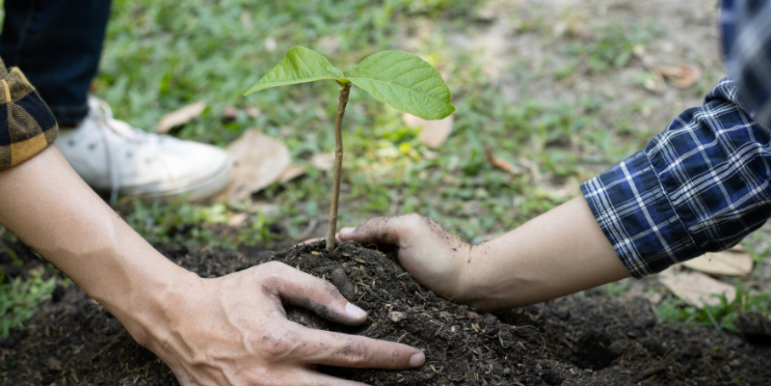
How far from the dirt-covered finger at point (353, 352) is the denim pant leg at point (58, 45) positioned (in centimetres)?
215

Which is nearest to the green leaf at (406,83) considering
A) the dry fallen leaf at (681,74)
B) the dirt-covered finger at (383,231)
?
the dirt-covered finger at (383,231)

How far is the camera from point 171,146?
3.05 metres

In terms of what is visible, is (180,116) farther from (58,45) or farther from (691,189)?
(691,189)

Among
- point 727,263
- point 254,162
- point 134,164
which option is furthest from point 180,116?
point 727,263

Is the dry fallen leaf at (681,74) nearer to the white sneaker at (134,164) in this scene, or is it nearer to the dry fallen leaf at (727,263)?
the dry fallen leaf at (727,263)

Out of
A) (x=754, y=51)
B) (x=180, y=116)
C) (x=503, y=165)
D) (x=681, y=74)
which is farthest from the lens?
(x=681, y=74)

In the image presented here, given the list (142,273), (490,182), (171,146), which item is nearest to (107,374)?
(142,273)

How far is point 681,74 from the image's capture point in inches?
144

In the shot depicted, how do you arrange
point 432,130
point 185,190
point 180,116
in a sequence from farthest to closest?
1. point 180,116
2. point 432,130
3. point 185,190

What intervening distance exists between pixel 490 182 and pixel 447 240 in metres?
1.29

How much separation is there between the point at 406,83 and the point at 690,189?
2.95 feet

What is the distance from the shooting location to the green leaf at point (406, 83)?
1.22m

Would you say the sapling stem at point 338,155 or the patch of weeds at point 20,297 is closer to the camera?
the sapling stem at point 338,155

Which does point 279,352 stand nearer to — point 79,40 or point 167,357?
point 167,357
